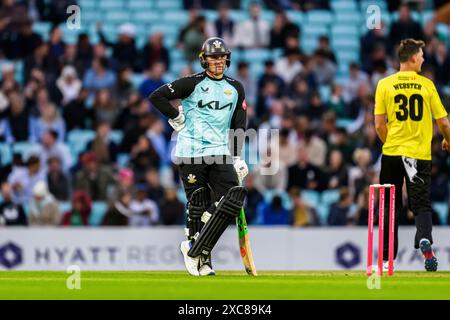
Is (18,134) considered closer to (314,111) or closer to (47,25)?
(47,25)

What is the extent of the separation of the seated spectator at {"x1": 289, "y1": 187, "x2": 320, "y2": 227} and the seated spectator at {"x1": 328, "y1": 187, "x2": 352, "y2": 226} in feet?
1.09

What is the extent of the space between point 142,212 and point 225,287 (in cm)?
973

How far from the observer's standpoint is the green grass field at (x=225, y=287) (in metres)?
10.9

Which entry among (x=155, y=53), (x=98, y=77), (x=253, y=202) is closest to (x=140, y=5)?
(x=155, y=53)

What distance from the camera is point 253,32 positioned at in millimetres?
25562

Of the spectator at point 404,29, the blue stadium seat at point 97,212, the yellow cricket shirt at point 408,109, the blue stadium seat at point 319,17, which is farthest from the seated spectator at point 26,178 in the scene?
the yellow cricket shirt at point 408,109

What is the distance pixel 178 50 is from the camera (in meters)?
26.0

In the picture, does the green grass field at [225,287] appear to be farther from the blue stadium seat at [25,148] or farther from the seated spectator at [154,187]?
the blue stadium seat at [25,148]

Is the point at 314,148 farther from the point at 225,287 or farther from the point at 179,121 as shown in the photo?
the point at 225,287

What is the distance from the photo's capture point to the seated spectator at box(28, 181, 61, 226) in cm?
2125

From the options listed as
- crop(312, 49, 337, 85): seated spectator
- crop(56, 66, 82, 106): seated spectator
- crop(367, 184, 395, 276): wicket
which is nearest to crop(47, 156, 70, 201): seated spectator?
crop(56, 66, 82, 106): seated spectator

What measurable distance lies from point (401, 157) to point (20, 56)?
43.7ft

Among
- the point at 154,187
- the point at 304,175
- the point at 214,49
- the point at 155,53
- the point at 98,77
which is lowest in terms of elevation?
the point at 154,187
